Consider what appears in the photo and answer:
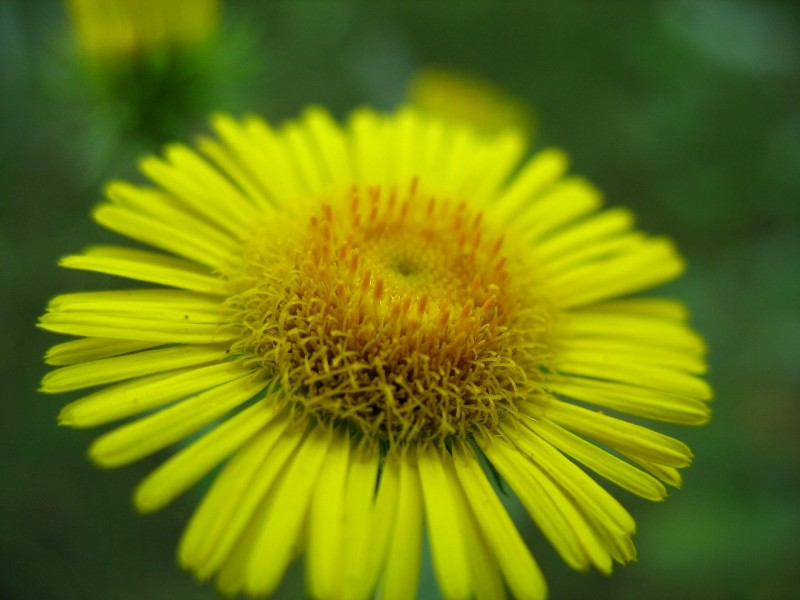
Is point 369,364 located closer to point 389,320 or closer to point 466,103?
point 389,320

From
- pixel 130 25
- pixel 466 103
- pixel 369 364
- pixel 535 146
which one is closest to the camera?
pixel 369 364

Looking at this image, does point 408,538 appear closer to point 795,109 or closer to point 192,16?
point 192,16

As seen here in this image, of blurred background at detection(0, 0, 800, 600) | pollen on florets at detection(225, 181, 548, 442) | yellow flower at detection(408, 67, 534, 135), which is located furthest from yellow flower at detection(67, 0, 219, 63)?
yellow flower at detection(408, 67, 534, 135)

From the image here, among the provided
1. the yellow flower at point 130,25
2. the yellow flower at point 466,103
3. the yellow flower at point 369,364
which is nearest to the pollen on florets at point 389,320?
the yellow flower at point 369,364

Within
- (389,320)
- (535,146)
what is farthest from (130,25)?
(535,146)

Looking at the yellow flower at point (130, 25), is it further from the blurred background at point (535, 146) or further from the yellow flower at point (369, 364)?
the yellow flower at point (369, 364)

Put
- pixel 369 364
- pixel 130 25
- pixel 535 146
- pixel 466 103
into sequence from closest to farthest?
pixel 369 364
pixel 130 25
pixel 466 103
pixel 535 146
